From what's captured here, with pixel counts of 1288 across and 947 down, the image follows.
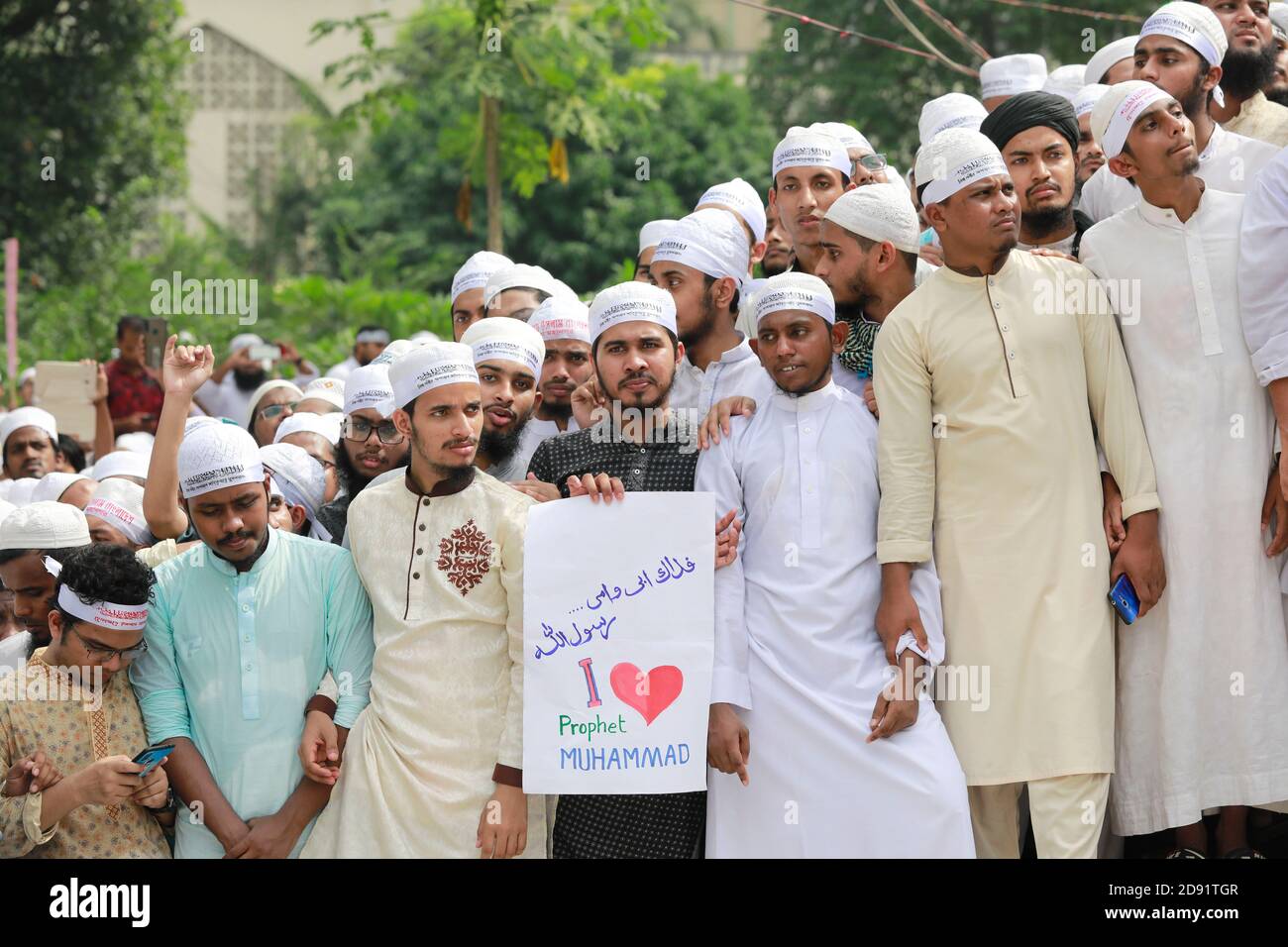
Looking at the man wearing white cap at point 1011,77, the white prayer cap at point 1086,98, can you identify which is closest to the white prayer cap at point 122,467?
the white prayer cap at point 1086,98

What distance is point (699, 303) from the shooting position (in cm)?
555

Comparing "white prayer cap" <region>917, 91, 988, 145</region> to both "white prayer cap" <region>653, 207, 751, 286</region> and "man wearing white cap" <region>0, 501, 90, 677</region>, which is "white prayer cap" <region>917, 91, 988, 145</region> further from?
"man wearing white cap" <region>0, 501, 90, 677</region>

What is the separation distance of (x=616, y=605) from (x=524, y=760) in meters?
0.56

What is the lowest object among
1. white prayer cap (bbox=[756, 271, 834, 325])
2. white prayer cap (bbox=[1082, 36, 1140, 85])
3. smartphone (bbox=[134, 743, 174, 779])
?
smartphone (bbox=[134, 743, 174, 779])

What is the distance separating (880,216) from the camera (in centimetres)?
521

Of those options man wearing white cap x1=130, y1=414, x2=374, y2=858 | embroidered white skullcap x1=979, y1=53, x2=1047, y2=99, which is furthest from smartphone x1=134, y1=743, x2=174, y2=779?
embroidered white skullcap x1=979, y1=53, x2=1047, y2=99

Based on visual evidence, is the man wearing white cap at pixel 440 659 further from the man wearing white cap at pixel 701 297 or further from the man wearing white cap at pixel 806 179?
the man wearing white cap at pixel 806 179

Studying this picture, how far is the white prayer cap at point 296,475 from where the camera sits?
6000 millimetres

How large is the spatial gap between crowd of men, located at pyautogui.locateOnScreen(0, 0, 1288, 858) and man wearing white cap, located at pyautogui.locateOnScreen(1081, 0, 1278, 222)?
28cm

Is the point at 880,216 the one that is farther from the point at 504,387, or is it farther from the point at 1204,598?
the point at 1204,598

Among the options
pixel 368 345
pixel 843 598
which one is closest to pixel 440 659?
pixel 843 598

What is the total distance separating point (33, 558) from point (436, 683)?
68.0 inches

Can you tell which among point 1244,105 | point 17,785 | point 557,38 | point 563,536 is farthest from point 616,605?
point 557,38

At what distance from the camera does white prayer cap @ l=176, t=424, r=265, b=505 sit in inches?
188
